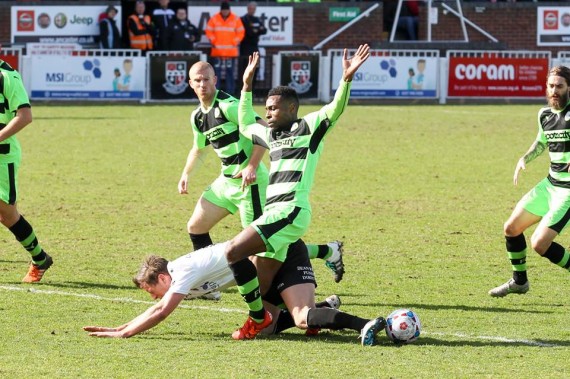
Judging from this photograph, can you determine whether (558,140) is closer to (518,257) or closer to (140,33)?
(518,257)

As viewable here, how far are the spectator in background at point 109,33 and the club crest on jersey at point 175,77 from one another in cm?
197

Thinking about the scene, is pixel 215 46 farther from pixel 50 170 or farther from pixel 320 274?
pixel 320 274

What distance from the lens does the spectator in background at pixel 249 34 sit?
28844 millimetres

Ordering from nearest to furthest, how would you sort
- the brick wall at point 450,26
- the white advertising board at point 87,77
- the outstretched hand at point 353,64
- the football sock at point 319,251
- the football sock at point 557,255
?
1. the outstretched hand at point 353,64
2. the football sock at point 557,255
3. the football sock at point 319,251
4. the white advertising board at point 87,77
5. the brick wall at point 450,26

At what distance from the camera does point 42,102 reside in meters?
26.9

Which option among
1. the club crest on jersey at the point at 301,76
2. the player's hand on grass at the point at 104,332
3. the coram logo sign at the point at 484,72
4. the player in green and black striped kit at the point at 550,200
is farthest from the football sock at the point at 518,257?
the coram logo sign at the point at 484,72

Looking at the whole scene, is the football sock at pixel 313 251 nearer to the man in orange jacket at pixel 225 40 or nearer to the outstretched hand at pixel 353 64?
the outstretched hand at pixel 353 64

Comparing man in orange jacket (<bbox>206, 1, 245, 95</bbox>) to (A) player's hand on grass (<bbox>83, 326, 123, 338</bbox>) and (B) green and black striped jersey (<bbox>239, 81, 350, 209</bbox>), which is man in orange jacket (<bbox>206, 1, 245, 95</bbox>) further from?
(A) player's hand on grass (<bbox>83, 326, 123, 338</bbox>)

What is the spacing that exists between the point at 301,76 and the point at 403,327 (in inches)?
809

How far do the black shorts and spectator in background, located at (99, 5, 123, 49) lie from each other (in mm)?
20627

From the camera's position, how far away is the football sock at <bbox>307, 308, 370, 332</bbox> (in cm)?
788

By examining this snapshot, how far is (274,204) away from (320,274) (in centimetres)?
291

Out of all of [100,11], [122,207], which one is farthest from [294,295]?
[100,11]

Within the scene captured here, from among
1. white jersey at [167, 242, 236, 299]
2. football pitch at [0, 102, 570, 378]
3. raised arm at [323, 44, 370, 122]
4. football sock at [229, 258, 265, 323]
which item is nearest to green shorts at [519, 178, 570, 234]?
football pitch at [0, 102, 570, 378]
